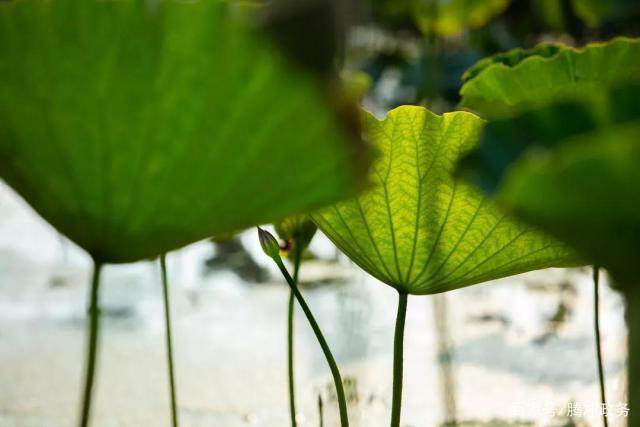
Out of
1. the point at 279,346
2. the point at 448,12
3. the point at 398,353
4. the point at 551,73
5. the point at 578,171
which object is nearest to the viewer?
the point at 578,171

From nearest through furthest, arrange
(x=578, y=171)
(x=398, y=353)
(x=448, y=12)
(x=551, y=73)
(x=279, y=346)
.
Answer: (x=578, y=171), (x=398, y=353), (x=551, y=73), (x=279, y=346), (x=448, y=12)

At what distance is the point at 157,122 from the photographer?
0.37 m

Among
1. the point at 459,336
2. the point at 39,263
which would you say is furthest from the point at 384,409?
the point at 39,263

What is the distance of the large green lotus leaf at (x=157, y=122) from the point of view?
13.6 inches

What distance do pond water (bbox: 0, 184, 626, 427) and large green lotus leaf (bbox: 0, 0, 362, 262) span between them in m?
0.73

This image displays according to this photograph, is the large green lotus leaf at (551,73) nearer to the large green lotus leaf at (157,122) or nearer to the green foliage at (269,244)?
the green foliage at (269,244)

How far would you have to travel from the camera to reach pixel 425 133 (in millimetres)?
500

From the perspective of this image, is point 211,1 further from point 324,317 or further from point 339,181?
point 324,317

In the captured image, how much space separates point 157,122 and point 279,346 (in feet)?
4.11

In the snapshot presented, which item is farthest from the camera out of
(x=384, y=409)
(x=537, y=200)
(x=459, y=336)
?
(x=459, y=336)

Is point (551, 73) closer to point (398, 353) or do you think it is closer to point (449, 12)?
point (398, 353)

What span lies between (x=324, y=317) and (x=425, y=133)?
1313 mm

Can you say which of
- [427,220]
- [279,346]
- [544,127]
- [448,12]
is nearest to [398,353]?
[427,220]

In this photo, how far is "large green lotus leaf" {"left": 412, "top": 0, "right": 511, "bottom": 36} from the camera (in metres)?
2.49
